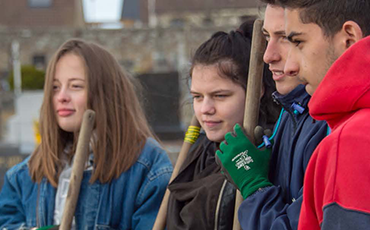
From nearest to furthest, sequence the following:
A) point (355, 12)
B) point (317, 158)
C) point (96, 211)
Result: 1. point (317, 158)
2. point (355, 12)
3. point (96, 211)

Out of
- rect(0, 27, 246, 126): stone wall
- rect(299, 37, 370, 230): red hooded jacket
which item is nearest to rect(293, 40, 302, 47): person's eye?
rect(299, 37, 370, 230): red hooded jacket

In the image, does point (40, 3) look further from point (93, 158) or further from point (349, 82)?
point (349, 82)

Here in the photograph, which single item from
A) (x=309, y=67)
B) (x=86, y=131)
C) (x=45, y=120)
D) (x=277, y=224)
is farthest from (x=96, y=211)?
→ (x=309, y=67)

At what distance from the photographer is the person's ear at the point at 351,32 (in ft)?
4.09

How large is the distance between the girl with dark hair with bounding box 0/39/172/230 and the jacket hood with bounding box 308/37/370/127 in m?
1.61

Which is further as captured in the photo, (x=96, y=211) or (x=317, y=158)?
(x=96, y=211)

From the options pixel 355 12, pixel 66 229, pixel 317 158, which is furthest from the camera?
pixel 66 229

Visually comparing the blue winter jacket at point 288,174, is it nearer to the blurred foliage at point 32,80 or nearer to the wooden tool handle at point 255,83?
the wooden tool handle at point 255,83

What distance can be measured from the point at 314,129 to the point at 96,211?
1.45m

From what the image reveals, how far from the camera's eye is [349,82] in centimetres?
112

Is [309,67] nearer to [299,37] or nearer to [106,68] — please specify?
[299,37]

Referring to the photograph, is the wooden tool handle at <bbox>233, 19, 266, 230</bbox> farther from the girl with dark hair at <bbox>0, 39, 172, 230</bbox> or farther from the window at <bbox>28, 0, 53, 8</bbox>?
the window at <bbox>28, 0, 53, 8</bbox>

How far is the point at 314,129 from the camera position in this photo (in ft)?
5.17

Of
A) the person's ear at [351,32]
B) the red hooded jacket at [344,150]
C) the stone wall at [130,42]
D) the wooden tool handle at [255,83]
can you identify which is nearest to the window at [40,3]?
the stone wall at [130,42]
